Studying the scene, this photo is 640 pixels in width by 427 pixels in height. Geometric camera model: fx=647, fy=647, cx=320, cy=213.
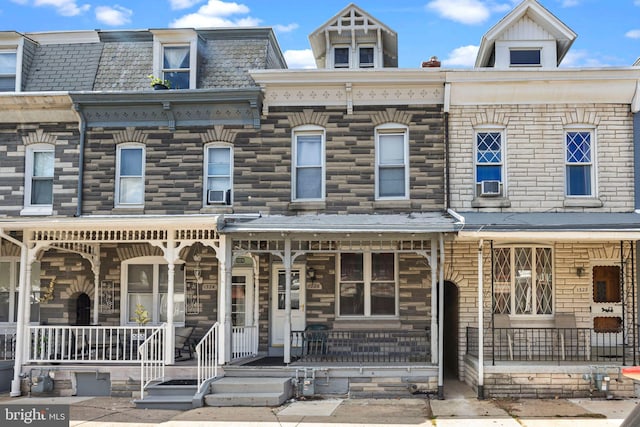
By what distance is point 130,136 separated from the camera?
1563 cm

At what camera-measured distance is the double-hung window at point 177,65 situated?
1596cm

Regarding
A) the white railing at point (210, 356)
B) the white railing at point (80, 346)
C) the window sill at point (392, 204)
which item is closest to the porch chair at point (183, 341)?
the white railing at point (80, 346)

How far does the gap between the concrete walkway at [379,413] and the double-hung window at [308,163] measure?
16.1ft

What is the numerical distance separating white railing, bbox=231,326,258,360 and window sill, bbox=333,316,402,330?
194 centimetres

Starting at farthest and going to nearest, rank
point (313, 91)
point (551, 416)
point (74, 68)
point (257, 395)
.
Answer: point (74, 68) < point (313, 91) < point (257, 395) < point (551, 416)

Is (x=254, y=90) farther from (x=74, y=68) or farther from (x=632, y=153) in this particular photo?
(x=632, y=153)

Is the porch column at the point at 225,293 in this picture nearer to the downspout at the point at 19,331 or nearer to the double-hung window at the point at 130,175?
the double-hung window at the point at 130,175

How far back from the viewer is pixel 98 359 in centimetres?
1396

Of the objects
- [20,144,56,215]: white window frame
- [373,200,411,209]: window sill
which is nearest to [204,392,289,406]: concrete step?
[373,200,411,209]: window sill

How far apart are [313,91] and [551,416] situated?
8.60m

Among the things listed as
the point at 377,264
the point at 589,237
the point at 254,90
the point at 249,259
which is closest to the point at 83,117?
the point at 254,90

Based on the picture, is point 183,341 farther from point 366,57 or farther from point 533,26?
point 533,26

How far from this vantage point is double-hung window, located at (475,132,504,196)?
14.9 meters

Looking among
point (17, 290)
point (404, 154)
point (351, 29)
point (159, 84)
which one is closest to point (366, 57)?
point (351, 29)
